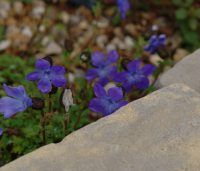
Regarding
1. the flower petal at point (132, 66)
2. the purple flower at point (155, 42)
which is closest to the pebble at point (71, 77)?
the purple flower at point (155, 42)

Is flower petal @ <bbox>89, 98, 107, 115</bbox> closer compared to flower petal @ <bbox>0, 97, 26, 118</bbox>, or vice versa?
flower petal @ <bbox>0, 97, 26, 118</bbox>

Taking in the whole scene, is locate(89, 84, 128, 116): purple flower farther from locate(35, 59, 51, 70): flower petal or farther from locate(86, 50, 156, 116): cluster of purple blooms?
locate(35, 59, 51, 70): flower petal

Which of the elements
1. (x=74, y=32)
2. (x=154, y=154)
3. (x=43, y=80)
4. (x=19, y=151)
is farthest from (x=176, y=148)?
(x=74, y=32)

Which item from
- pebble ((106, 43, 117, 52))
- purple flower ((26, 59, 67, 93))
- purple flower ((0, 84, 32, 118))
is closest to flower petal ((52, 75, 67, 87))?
purple flower ((26, 59, 67, 93))

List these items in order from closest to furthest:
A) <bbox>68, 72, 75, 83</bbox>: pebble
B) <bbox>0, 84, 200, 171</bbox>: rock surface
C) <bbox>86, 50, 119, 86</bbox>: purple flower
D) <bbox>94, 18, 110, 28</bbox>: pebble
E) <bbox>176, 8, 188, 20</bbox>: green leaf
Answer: <bbox>0, 84, 200, 171</bbox>: rock surface → <bbox>86, 50, 119, 86</bbox>: purple flower → <bbox>68, 72, 75, 83</bbox>: pebble → <bbox>176, 8, 188, 20</bbox>: green leaf → <bbox>94, 18, 110, 28</bbox>: pebble

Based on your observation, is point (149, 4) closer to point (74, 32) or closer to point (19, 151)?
point (74, 32)
